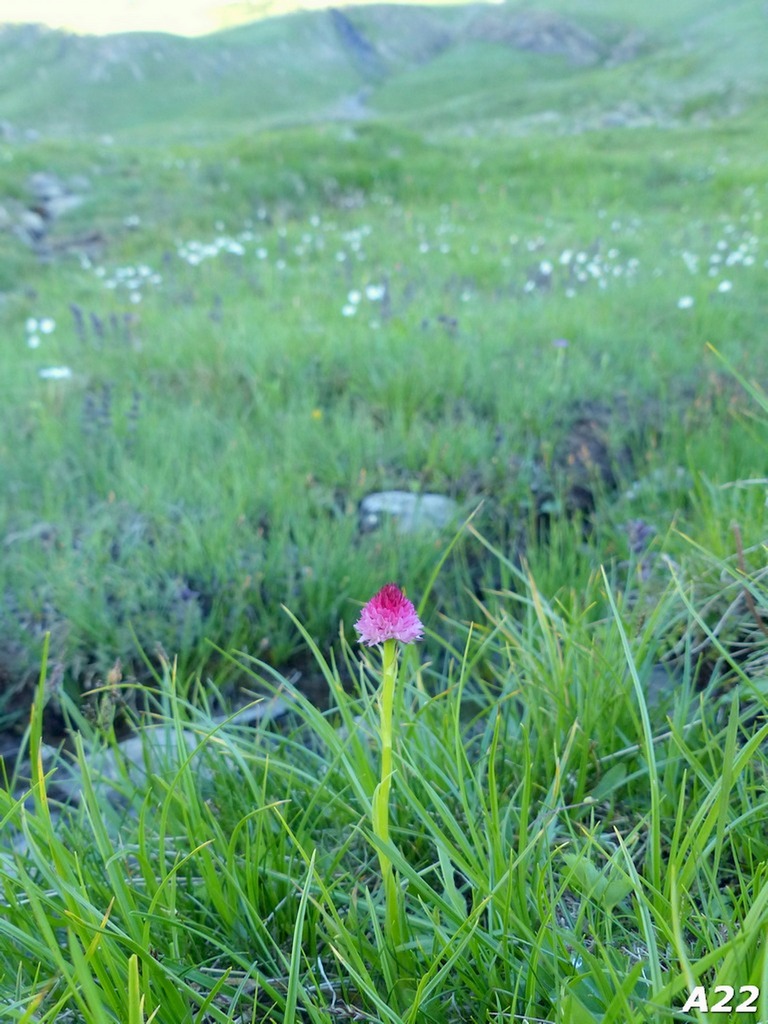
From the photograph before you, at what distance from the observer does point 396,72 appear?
4922 centimetres

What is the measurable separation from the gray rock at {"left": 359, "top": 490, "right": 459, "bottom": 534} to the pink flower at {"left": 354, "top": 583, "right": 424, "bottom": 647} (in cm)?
181

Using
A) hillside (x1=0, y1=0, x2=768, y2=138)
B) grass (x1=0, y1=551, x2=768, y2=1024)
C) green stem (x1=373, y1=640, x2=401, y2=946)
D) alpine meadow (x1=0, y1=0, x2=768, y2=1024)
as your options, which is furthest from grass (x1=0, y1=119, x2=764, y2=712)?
hillside (x1=0, y1=0, x2=768, y2=138)

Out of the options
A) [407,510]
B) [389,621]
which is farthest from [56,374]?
[389,621]

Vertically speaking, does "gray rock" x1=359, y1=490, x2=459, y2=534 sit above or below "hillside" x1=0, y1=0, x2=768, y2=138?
below

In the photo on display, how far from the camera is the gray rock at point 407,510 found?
2730 millimetres

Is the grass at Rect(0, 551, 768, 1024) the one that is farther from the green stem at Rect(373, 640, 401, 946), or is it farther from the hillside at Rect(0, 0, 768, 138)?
the hillside at Rect(0, 0, 768, 138)

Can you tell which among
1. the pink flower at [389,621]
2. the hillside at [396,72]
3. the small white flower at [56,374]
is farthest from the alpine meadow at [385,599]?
the hillside at [396,72]

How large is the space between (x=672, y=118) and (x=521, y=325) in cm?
2147

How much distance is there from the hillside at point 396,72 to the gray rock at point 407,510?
21.2 m

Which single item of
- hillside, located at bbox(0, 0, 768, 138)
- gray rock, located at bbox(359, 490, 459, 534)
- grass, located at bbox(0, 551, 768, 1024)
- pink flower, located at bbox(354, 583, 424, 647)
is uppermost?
hillside, located at bbox(0, 0, 768, 138)

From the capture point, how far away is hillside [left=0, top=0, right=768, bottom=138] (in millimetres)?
25688

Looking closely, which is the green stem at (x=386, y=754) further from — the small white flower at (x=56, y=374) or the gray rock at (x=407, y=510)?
the small white flower at (x=56, y=374)

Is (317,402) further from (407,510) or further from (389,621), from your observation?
(389,621)

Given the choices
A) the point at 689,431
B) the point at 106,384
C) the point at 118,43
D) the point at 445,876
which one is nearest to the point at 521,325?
the point at 689,431
